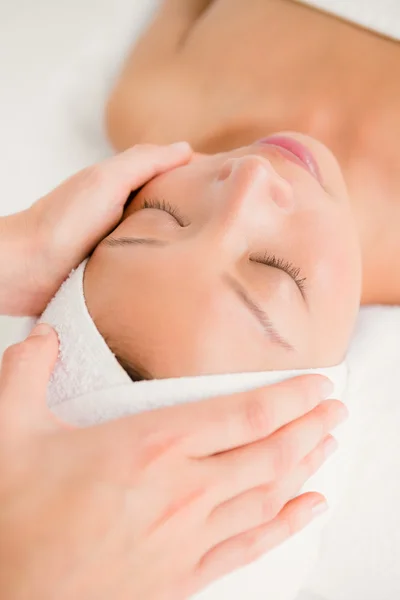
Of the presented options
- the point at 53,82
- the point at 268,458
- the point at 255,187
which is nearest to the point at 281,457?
the point at 268,458

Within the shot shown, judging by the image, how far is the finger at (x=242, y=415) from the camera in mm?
606

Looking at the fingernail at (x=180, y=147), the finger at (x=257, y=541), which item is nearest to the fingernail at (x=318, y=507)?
the finger at (x=257, y=541)

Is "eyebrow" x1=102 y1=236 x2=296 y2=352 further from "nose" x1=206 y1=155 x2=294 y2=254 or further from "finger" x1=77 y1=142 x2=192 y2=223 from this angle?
"finger" x1=77 y1=142 x2=192 y2=223

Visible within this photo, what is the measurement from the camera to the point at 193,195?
83 centimetres

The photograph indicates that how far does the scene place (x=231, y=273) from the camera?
0.74 m

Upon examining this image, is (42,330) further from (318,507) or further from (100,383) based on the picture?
(318,507)

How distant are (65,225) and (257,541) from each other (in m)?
0.51

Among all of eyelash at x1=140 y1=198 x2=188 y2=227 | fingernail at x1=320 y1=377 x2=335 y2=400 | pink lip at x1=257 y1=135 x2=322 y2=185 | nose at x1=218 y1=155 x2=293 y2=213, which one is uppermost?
pink lip at x1=257 y1=135 x2=322 y2=185

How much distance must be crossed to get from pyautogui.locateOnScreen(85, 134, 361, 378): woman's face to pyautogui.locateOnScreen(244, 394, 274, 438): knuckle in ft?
0.25

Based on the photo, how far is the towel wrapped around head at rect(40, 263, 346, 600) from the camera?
2.19 ft

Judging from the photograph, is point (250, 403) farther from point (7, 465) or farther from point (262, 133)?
point (262, 133)

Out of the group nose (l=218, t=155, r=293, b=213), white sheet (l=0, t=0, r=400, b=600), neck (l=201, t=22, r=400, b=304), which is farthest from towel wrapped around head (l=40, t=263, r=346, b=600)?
white sheet (l=0, t=0, r=400, b=600)

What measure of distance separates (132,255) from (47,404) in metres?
0.21

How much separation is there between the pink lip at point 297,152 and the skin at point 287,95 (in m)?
0.20
